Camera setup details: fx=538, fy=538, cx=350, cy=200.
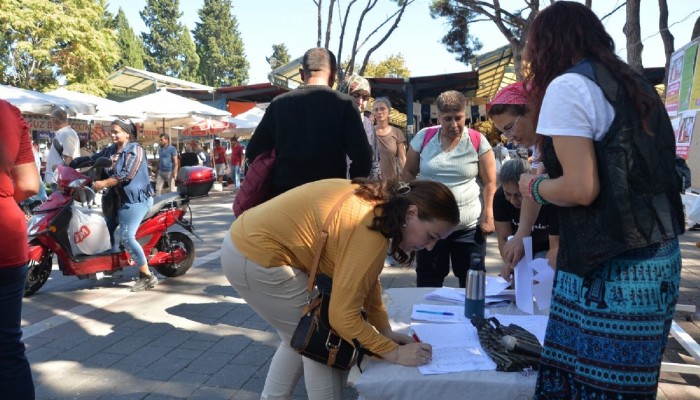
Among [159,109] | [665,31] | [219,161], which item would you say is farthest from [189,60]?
[665,31]

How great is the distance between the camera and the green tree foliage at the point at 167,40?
64.7 meters

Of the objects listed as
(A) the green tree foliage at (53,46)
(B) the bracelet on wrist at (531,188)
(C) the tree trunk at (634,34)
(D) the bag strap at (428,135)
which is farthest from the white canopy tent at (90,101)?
(A) the green tree foliage at (53,46)

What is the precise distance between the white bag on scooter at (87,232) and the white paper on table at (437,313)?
3.80 m

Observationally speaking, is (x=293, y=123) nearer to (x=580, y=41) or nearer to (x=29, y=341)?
(x=580, y=41)

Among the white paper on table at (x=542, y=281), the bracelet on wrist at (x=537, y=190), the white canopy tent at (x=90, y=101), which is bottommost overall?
the white paper on table at (x=542, y=281)

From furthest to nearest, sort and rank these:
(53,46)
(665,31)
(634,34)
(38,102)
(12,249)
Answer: (53,46), (38,102), (665,31), (634,34), (12,249)

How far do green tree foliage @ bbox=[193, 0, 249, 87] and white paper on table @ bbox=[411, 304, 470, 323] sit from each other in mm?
68298

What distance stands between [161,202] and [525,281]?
418 cm

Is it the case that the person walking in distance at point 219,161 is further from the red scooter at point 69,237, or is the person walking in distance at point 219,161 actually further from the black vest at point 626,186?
the black vest at point 626,186

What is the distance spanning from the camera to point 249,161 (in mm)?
3180

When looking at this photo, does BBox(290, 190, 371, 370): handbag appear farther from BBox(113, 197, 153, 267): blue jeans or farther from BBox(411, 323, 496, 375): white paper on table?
BBox(113, 197, 153, 267): blue jeans

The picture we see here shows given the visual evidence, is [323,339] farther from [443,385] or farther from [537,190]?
[537,190]

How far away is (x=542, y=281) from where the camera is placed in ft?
7.40

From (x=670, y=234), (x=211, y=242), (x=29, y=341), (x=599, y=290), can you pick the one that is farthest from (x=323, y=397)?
(x=211, y=242)
